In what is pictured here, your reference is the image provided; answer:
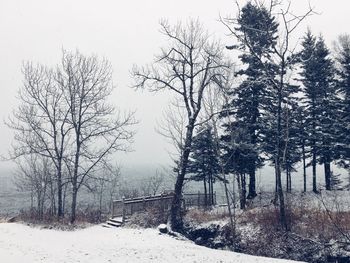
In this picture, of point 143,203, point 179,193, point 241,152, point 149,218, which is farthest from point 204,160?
point 149,218

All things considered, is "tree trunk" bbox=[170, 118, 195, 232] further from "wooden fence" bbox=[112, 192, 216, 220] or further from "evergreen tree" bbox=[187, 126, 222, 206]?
"evergreen tree" bbox=[187, 126, 222, 206]

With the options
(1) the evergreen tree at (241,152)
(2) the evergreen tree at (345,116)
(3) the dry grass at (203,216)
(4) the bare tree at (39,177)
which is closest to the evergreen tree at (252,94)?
(1) the evergreen tree at (241,152)

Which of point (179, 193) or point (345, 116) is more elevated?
point (345, 116)

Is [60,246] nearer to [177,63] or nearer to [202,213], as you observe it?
[202,213]

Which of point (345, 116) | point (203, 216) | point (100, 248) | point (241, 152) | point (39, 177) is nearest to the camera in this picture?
point (100, 248)

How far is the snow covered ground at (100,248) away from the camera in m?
14.4

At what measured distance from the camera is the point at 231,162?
27.8 metres

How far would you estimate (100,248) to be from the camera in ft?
53.8

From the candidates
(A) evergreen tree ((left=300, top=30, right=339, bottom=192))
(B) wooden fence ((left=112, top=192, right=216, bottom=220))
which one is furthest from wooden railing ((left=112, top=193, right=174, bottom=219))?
(A) evergreen tree ((left=300, top=30, right=339, bottom=192))

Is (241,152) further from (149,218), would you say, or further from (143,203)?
(149,218)

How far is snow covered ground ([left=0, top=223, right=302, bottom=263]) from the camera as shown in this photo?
14445 millimetres

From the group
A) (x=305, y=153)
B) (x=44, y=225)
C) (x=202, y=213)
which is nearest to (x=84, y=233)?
(x=44, y=225)

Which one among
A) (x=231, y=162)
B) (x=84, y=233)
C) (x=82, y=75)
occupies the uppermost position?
(x=82, y=75)

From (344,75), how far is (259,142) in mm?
11664
